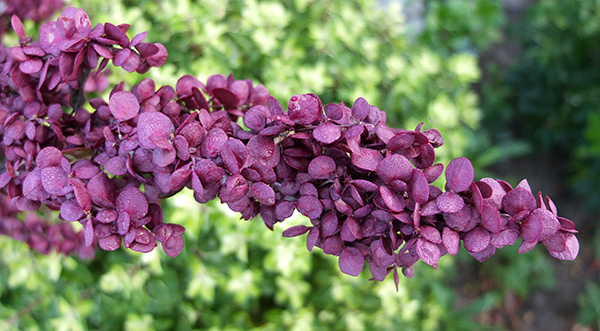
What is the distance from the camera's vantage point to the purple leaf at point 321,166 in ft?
1.96

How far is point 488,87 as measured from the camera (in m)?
3.07

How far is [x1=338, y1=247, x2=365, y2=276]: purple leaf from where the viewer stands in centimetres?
63

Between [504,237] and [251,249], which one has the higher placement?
[504,237]

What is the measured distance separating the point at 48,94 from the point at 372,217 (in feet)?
1.87

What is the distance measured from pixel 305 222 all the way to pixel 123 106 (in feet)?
2.16

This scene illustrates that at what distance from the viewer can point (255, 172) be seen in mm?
594

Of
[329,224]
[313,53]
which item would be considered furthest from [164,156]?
[313,53]

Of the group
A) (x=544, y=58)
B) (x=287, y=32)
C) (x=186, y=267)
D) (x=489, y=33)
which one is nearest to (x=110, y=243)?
(x=186, y=267)

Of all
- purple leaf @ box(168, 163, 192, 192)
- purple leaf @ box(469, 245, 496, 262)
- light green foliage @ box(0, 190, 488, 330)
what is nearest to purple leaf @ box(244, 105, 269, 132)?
purple leaf @ box(168, 163, 192, 192)

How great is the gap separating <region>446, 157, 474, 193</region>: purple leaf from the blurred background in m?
0.81

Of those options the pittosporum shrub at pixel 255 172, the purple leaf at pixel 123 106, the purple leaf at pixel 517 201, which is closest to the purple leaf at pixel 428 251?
the pittosporum shrub at pixel 255 172

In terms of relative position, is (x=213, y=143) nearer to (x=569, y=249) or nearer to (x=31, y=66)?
(x=31, y=66)

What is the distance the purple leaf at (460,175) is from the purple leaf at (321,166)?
0.15 m

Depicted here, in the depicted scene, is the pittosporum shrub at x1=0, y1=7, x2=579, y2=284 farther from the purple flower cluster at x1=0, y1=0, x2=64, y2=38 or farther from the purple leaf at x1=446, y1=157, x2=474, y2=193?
the purple flower cluster at x1=0, y1=0, x2=64, y2=38
